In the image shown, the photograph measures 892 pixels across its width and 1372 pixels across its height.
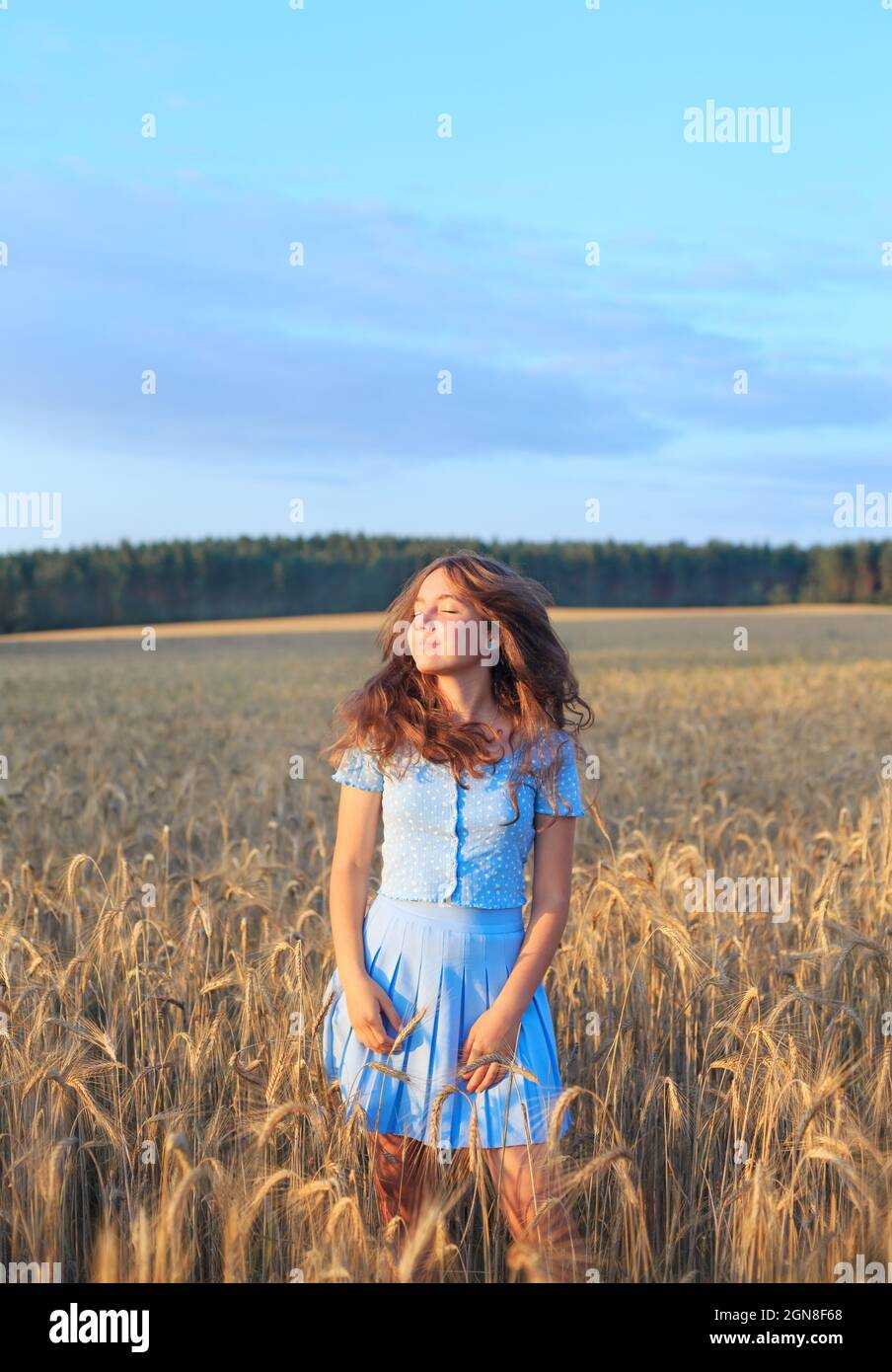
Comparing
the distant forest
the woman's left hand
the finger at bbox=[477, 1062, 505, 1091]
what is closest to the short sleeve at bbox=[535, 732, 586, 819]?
the woman's left hand

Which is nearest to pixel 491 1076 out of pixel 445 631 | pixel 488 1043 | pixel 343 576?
pixel 488 1043

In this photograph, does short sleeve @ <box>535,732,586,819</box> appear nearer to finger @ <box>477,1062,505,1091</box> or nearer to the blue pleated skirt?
the blue pleated skirt

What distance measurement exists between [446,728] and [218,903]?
2715 mm

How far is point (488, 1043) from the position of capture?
2645 mm

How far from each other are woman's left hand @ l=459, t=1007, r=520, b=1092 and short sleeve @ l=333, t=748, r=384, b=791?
2.03 feet

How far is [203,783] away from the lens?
9.43 metres

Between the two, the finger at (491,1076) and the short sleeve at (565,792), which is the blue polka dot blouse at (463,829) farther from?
the finger at (491,1076)

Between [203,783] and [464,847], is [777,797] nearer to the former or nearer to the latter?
[203,783]

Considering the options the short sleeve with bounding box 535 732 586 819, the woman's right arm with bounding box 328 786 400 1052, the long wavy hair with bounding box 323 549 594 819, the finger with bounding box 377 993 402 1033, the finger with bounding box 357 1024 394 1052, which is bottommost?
the finger with bounding box 357 1024 394 1052

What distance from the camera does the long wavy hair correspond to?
286 cm

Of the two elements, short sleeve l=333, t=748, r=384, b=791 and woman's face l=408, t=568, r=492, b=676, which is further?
short sleeve l=333, t=748, r=384, b=791

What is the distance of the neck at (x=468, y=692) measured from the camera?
2918mm

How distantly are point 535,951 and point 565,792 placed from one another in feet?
1.30

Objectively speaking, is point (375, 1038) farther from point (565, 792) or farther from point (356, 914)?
point (565, 792)
